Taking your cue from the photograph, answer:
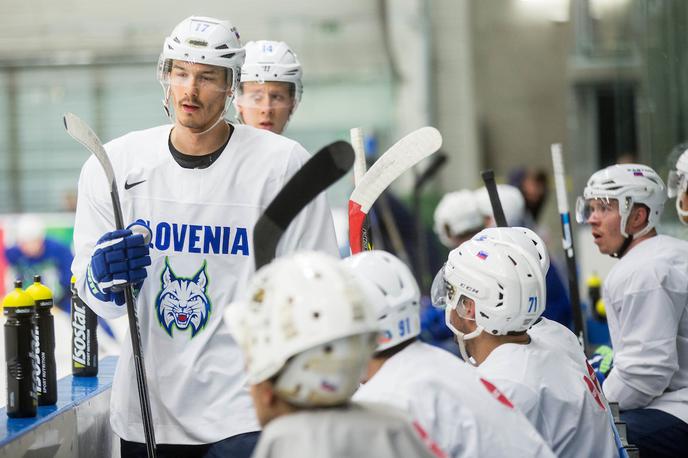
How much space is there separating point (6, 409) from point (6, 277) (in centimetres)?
693

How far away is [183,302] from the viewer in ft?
9.48

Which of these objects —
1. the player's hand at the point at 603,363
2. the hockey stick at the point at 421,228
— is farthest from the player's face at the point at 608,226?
the hockey stick at the point at 421,228

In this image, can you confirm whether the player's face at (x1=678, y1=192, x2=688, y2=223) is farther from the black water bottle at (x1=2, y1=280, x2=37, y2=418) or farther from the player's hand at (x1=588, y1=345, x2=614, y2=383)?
the black water bottle at (x1=2, y1=280, x2=37, y2=418)

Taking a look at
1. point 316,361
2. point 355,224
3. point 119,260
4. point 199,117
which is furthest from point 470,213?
point 316,361

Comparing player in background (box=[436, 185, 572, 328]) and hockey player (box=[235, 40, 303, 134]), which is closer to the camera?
hockey player (box=[235, 40, 303, 134])

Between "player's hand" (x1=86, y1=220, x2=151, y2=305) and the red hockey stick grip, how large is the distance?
0.59 m

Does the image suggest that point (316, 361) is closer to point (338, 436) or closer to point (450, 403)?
point (338, 436)

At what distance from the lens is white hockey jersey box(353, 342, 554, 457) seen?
2.17m

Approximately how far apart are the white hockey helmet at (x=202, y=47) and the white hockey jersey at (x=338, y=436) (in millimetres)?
1467

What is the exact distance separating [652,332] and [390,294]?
1.82 metres

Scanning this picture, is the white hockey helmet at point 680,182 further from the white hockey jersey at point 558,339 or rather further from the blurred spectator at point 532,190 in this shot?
the blurred spectator at point 532,190

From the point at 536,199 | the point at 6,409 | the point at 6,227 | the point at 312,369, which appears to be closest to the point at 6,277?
the point at 6,227

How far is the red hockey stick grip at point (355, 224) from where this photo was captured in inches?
125

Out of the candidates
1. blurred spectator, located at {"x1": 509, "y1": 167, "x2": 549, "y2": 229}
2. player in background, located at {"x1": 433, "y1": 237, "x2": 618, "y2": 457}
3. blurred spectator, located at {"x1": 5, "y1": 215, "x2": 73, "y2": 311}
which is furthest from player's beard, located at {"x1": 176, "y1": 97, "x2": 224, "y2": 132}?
blurred spectator, located at {"x1": 509, "y1": 167, "x2": 549, "y2": 229}
